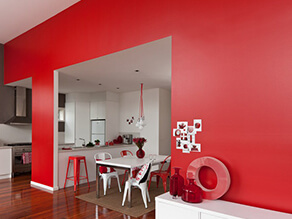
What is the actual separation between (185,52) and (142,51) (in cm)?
97

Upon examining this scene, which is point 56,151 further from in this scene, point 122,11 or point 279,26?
point 279,26

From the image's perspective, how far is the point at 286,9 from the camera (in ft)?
7.20

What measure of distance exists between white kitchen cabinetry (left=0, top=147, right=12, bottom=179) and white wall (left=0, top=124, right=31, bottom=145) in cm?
67

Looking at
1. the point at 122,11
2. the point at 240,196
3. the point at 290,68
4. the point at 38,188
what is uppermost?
the point at 122,11

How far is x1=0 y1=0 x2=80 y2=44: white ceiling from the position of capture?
4375 mm

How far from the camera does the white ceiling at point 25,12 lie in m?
4.38

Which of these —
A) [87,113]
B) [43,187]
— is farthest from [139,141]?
[87,113]

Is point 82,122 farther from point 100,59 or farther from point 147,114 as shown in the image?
point 100,59

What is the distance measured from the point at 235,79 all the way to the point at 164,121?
16.2ft

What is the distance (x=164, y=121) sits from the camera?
734cm

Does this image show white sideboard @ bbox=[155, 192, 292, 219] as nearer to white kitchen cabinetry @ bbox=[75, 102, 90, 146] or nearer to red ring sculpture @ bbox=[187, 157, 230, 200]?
red ring sculpture @ bbox=[187, 157, 230, 200]

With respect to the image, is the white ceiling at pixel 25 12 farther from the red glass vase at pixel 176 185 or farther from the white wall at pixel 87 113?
the red glass vase at pixel 176 185

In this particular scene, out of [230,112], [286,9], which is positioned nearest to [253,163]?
[230,112]

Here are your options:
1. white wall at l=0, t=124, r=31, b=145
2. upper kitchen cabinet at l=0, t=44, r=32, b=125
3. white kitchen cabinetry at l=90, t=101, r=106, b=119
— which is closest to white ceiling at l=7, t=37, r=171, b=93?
upper kitchen cabinet at l=0, t=44, r=32, b=125
